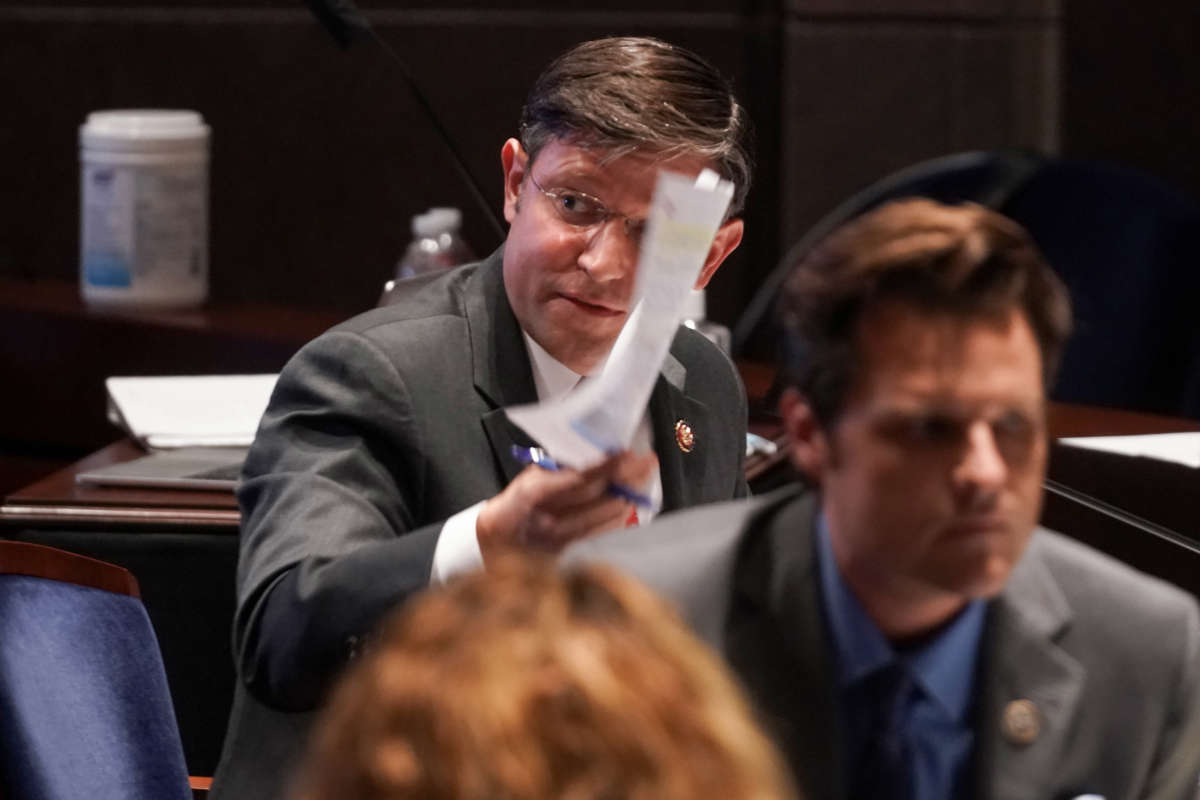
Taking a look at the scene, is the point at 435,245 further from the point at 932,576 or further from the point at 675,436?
the point at 932,576

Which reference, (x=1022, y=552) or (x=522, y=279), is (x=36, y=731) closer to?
(x=522, y=279)

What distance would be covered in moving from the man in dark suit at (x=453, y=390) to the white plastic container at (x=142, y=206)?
1528mm

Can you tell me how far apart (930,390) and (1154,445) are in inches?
58.6

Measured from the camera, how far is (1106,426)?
2727mm

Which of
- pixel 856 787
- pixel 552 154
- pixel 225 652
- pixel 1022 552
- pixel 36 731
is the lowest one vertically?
pixel 225 652

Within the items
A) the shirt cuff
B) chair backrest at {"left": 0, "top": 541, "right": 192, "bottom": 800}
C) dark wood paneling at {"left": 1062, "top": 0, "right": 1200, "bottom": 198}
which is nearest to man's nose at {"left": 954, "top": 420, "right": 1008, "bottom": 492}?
the shirt cuff

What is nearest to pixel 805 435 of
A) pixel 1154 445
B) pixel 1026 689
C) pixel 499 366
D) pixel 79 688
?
pixel 1026 689

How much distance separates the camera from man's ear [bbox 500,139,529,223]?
1.91 meters

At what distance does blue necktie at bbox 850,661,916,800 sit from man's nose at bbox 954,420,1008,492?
0.42 feet

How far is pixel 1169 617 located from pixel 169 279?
97.6 inches

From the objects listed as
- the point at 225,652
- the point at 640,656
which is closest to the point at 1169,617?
the point at 640,656

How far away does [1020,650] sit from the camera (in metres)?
1.17

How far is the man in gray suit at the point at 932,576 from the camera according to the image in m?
1.10

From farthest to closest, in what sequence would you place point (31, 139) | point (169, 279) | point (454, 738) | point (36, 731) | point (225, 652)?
1. point (31, 139)
2. point (169, 279)
3. point (225, 652)
4. point (36, 731)
5. point (454, 738)
